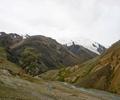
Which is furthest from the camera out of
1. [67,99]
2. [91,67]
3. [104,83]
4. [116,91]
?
[91,67]

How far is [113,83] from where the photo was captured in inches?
6373

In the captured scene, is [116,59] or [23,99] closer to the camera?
[23,99]

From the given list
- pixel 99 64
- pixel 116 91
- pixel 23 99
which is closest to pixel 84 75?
pixel 99 64

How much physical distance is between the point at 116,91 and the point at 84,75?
3950cm

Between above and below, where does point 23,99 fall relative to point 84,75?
below

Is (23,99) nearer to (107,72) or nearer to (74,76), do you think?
(107,72)

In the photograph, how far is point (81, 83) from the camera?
584 ft

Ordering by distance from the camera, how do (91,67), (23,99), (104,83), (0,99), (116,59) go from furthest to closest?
(91,67) → (116,59) → (104,83) → (23,99) → (0,99)

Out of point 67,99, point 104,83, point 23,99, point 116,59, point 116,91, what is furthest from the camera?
point 116,59

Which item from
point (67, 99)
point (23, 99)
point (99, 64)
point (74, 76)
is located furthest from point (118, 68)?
point (23, 99)

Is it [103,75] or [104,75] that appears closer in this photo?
[104,75]

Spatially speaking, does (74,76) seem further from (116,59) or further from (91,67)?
(116,59)

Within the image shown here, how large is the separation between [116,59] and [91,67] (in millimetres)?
21357

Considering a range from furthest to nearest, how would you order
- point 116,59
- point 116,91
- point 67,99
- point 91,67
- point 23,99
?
1. point 91,67
2. point 116,59
3. point 116,91
4. point 67,99
5. point 23,99
